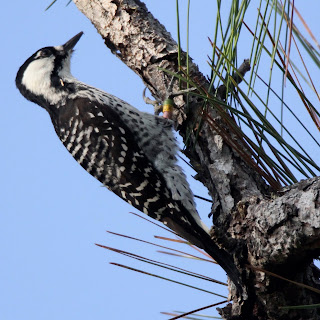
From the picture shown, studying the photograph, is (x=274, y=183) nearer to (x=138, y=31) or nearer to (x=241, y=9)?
(x=241, y=9)

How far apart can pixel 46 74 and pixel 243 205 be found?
2.57 meters

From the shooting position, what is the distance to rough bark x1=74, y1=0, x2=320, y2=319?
1.96 metres

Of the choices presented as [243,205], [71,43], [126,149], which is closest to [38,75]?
[71,43]

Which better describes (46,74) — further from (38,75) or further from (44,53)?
(44,53)

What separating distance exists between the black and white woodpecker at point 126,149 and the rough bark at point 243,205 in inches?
16.7

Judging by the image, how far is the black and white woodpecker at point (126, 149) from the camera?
3463 mm

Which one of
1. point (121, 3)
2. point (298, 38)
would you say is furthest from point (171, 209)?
point (298, 38)

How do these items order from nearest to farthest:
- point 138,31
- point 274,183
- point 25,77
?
point 274,183 < point 138,31 < point 25,77

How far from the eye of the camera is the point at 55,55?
14.8 feet

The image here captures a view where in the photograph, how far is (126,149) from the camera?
11.9ft

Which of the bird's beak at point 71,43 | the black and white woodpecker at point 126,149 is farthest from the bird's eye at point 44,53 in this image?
the black and white woodpecker at point 126,149

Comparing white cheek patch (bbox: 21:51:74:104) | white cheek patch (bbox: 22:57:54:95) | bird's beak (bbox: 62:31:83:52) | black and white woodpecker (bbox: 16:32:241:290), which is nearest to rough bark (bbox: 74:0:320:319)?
black and white woodpecker (bbox: 16:32:241:290)

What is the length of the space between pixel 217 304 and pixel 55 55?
9.17 ft

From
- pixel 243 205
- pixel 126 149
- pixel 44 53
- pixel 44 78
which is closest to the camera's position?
pixel 243 205
